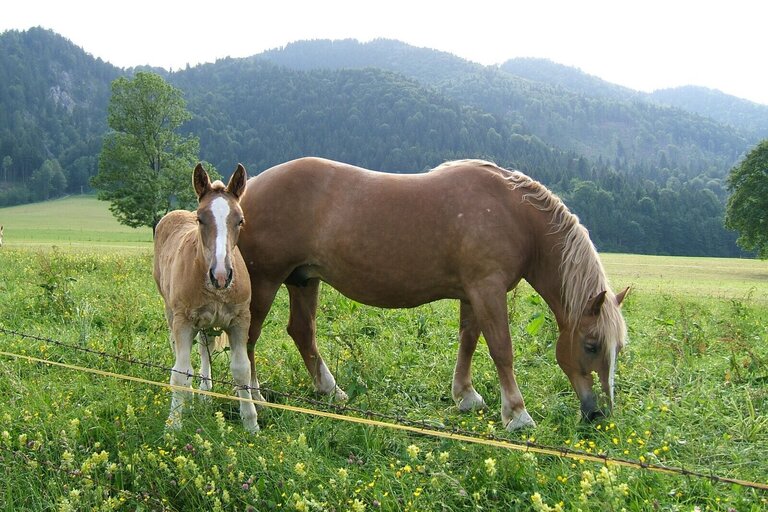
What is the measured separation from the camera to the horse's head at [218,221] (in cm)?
388

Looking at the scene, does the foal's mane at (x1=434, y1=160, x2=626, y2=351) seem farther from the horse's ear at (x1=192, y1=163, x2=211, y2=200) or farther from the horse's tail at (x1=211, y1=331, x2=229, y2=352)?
the horse's tail at (x1=211, y1=331, x2=229, y2=352)

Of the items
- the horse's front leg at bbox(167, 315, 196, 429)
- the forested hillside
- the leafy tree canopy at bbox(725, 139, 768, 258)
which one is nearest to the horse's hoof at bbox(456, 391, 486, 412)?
the horse's front leg at bbox(167, 315, 196, 429)

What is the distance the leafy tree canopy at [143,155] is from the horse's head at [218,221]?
29.7 metres

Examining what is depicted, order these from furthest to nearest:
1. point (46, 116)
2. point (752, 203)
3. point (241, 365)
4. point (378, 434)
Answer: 1. point (46, 116)
2. point (752, 203)
3. point (241, 365)
4. point (378, 434)

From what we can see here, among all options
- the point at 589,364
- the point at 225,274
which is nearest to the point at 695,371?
the point at 589,364

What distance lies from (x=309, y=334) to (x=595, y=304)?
2817mm

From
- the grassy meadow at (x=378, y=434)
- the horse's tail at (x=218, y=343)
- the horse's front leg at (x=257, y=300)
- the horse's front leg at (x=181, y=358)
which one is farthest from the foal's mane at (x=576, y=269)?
the horse's tail at (x=218, y=343)

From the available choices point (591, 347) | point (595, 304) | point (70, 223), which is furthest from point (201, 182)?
point (70, 223)

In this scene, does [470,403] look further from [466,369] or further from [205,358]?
[205,358]

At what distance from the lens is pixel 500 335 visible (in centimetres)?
468

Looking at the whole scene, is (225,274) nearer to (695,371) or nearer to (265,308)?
(265,308)

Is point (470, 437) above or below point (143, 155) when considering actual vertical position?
below

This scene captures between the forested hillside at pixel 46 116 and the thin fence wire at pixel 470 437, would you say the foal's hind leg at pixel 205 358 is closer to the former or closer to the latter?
the thin fence wire at pixel 470 437

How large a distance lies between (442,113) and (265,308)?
162221mm
